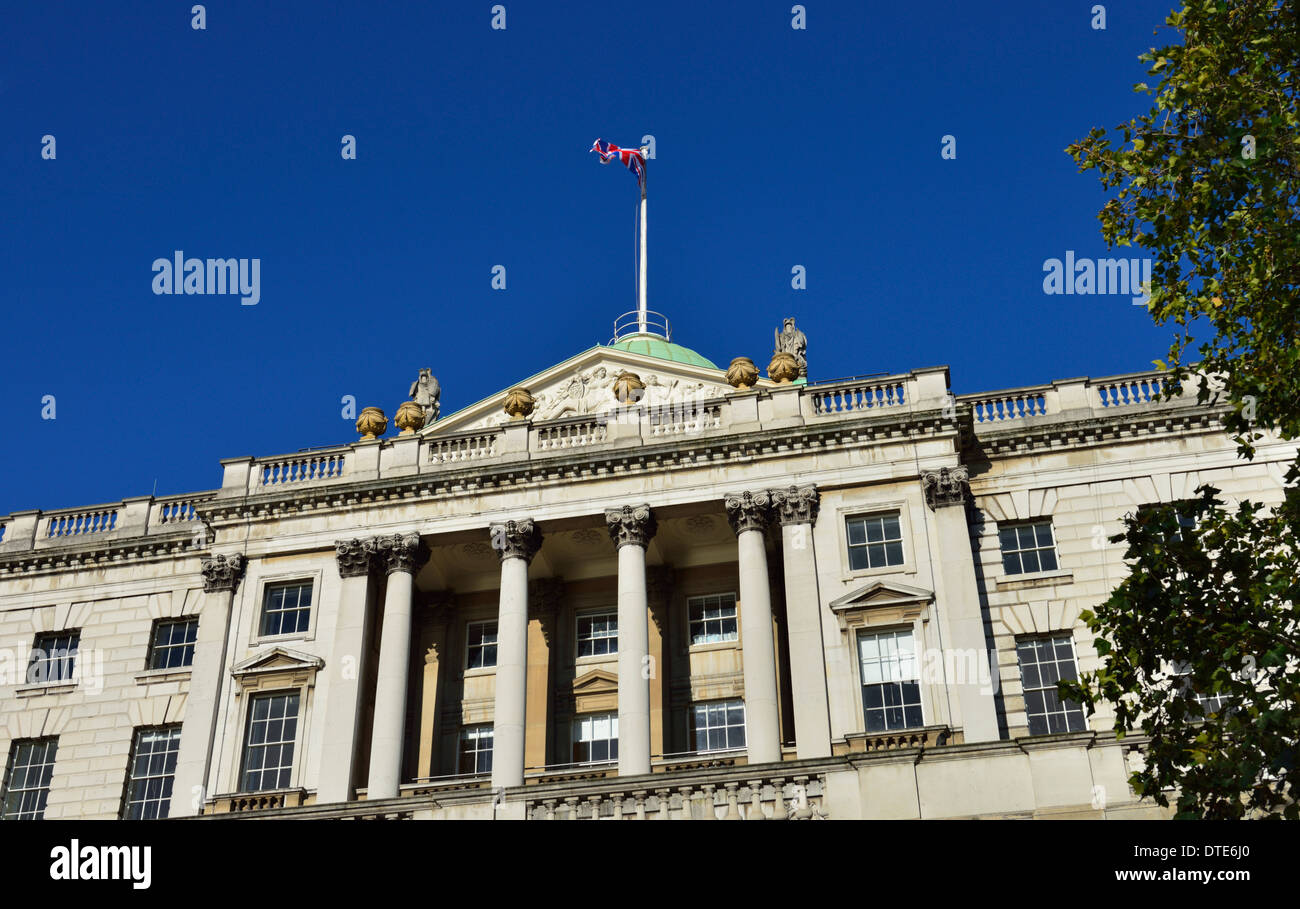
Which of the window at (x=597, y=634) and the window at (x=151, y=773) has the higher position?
the window at (x=597, y=634)

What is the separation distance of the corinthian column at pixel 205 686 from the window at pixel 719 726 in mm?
13586

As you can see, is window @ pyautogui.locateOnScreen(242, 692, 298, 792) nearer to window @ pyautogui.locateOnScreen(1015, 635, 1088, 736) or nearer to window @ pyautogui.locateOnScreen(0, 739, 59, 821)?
window @ pyautogui.locateOnScreen(0, 739, 59, 821)

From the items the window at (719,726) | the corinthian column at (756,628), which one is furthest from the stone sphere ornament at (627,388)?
the window at (719,726)

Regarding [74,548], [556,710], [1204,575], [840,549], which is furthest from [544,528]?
[1204,575]

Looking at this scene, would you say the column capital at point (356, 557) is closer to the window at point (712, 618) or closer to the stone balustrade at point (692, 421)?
the stone balustrade at point (692, 421)

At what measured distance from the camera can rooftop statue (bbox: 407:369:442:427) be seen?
4284 cm

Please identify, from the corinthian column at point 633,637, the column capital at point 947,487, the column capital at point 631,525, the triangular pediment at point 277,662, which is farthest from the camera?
the column capital at point 631,525

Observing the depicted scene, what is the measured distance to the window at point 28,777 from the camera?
38.0m

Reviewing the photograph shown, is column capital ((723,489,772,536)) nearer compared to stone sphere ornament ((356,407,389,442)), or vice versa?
column capital ((723,489,772,536))

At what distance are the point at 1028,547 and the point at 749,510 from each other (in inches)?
313

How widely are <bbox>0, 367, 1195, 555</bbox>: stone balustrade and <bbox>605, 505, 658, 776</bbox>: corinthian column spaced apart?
2492 mm

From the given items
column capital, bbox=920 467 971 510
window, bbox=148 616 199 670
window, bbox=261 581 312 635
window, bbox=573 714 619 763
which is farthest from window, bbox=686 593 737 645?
window, bbox=148 616 199 670

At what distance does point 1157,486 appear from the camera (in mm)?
35812

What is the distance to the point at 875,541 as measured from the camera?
35094 mm
